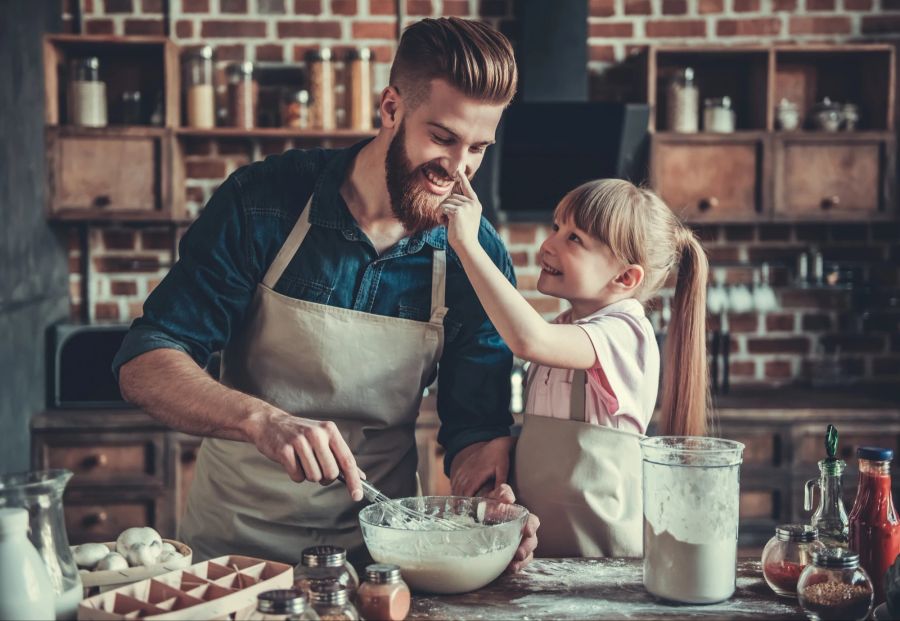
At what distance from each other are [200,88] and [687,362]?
222 cm

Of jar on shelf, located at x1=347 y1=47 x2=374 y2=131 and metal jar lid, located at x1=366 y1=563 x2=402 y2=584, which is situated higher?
jar on shelf, located at x1=347 y1=47 x2=374 y2=131

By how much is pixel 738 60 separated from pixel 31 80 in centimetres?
248

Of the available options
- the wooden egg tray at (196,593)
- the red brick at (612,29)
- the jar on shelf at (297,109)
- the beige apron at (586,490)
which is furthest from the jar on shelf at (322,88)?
the wooden egg tray at (196,593)

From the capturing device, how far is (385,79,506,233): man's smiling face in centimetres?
154

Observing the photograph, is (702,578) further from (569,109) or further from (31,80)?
(31,80)

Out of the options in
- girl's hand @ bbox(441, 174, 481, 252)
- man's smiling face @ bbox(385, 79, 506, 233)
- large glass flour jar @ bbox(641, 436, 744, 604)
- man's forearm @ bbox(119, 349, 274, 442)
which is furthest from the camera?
man's smiling face @ bbox(385, 79, 506, 233)

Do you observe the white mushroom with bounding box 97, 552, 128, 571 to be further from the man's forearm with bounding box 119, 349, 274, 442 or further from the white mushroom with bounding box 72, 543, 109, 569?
the man's forearm with bounding box 119, 349, 274, 442

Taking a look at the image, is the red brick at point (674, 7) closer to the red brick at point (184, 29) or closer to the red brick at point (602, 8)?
the red brick at point (602, 8)

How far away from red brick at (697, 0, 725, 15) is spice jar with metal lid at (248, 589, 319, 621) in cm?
307

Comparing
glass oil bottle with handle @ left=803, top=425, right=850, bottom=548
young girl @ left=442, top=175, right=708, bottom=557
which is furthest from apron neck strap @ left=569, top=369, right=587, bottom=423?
glass oil bottle with handle @ left=803, top=425, right=850, bottom=548

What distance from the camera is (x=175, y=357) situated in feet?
4.90

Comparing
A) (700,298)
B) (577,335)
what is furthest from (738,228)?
(577,335)

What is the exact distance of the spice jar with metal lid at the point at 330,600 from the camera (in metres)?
0.96

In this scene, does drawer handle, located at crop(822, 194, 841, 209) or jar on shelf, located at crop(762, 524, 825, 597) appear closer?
jar on shelf, located at crop(762, 524, 825, 597)
